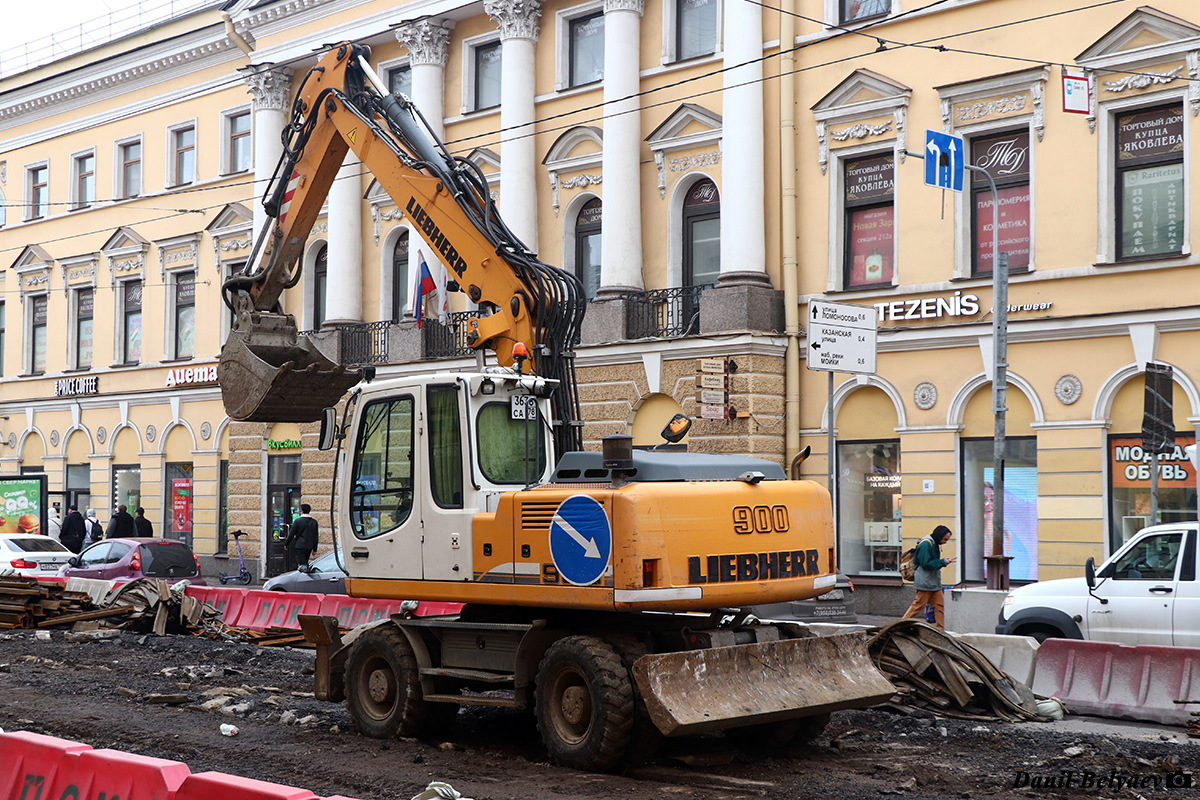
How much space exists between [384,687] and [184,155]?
Answer: 1119 inches

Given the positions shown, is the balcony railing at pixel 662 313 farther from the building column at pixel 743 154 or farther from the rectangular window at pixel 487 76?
the rectangular window at pixel 487 76

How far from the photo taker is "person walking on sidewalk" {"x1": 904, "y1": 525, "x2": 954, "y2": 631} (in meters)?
16.1

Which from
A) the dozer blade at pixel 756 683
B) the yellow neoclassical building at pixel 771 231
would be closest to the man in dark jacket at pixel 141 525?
the yellow neoclassical building at pixel 771 231

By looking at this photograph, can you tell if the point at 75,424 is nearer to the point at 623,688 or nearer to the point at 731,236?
the point at 731,236

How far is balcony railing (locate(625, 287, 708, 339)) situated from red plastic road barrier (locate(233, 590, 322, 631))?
29.7 feet

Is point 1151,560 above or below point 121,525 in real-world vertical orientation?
above

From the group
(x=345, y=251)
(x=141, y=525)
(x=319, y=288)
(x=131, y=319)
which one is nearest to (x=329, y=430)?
(x=345, y=251)

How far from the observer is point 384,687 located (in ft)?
34.0

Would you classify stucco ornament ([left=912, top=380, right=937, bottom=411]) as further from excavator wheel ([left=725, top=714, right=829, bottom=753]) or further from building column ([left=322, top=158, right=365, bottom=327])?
building column ([left=322, top=158, right=365, bottom=327])

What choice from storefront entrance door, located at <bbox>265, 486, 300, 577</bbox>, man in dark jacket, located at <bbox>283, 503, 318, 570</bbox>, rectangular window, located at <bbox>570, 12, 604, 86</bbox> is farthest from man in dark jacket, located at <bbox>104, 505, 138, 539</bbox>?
rectangular window, located at <bbox>570, 12, 604, 86</bbox>

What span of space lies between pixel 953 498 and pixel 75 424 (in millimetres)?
26534

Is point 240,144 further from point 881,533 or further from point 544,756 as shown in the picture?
point 544,756

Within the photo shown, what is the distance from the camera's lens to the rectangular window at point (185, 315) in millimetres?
35094

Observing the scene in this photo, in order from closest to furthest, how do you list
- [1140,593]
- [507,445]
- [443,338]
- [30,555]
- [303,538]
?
[507,445] < [1140,593] < [30,555] < [303,538] < [443,338]
